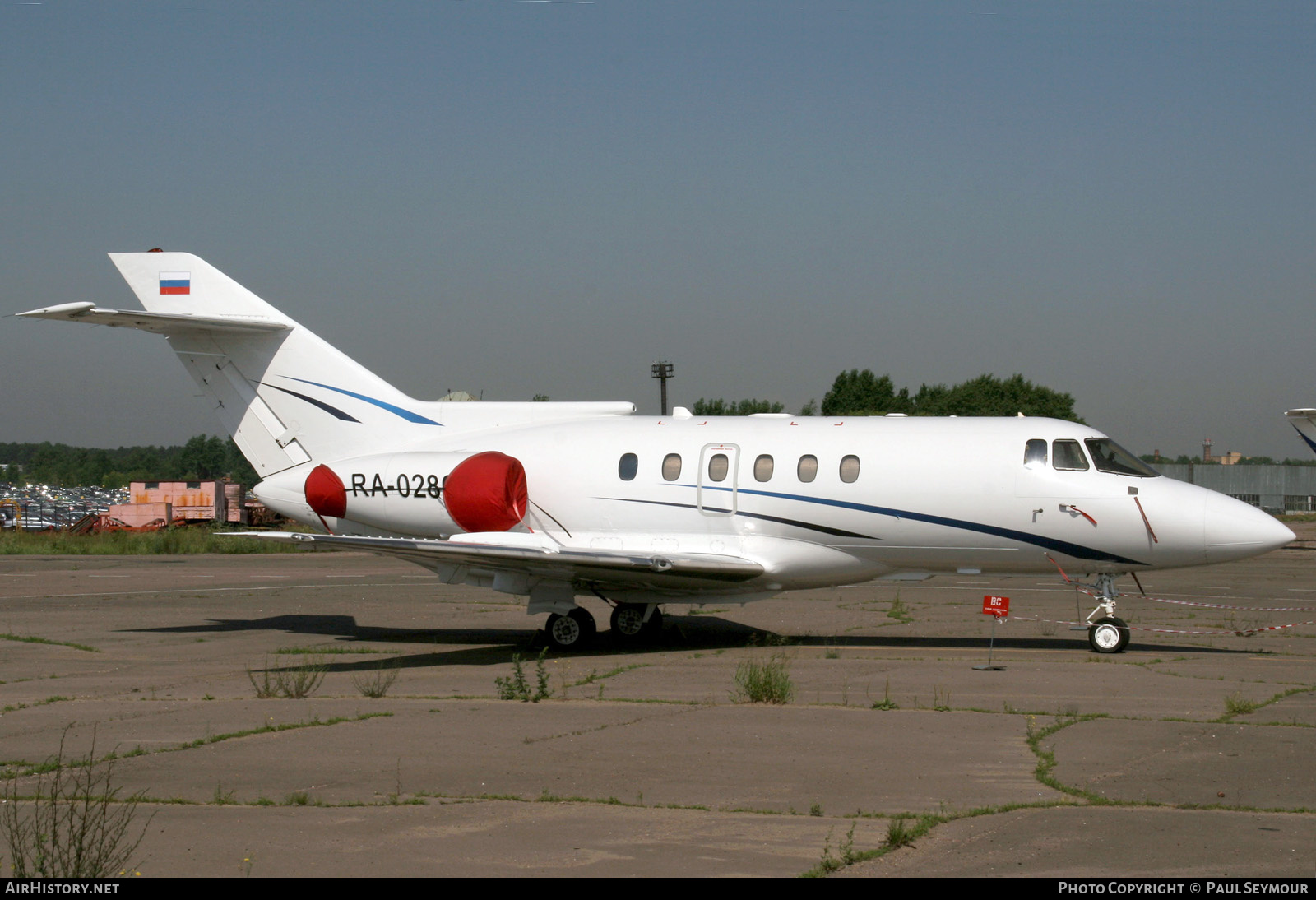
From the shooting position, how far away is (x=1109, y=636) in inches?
614

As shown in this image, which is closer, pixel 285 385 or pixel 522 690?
pixel 522 690

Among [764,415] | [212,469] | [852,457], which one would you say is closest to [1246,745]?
[852,457]

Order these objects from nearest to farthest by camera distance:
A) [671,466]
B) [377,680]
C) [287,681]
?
[287,681]
[377,680]
[671,466]

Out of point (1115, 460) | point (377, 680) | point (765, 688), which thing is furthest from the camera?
point (1115, 460)

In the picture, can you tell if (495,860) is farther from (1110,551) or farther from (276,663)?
(1110,551)

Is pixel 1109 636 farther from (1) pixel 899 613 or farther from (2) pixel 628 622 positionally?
(2) pixel 628 622

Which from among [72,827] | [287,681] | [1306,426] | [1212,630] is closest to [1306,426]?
[1306,426]

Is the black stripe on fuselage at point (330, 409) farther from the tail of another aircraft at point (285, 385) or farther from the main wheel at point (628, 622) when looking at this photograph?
the main wheel at point (628, 622)

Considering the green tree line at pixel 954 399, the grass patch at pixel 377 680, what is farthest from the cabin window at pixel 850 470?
the green tree line at pixel 954 399

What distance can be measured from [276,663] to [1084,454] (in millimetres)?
10756

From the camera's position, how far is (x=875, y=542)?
16.4 meters

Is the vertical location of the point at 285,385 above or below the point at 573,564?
above

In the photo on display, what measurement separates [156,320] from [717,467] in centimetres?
865

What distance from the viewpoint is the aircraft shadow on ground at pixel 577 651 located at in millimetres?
16047
